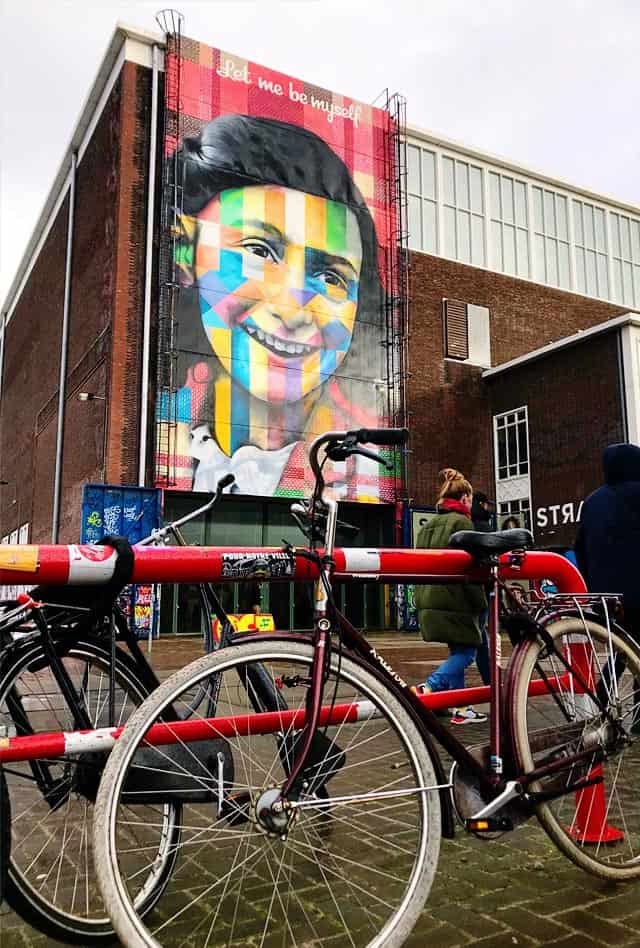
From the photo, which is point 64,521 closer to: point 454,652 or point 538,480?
point 538,480

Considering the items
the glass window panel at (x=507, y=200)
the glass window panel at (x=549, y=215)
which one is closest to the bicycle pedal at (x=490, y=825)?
the glass window panel at (x=507, y=200)

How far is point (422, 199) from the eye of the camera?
1186 inches

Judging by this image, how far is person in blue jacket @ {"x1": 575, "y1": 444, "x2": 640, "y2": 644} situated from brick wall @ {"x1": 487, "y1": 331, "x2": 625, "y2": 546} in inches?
844

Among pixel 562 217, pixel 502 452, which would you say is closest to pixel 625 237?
pixel 562 217

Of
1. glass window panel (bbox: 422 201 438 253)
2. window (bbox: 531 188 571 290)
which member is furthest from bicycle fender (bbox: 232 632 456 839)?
window (bbox: 531 188 571 290)

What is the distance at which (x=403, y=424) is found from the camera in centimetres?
2769

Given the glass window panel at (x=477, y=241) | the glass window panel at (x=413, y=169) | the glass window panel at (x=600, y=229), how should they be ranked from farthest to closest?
1. the glass window panel at (x=600, y=229)
2. the glass window panel at (x=477, y=241)
3. the glass window panel at (x=413, y=169)

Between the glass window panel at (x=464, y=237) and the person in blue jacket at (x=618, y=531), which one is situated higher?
the glass window panel at (x=464, y=237)

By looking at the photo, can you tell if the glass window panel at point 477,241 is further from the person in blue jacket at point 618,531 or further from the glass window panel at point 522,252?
the person in blue jacket at point 618,531

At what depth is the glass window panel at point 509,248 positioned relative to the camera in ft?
106

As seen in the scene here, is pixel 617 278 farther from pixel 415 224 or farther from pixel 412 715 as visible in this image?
pixel 412 715

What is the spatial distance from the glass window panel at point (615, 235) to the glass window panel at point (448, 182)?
8205mm

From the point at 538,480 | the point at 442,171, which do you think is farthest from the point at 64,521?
the point at 442,171

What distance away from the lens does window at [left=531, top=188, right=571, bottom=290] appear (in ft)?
108
